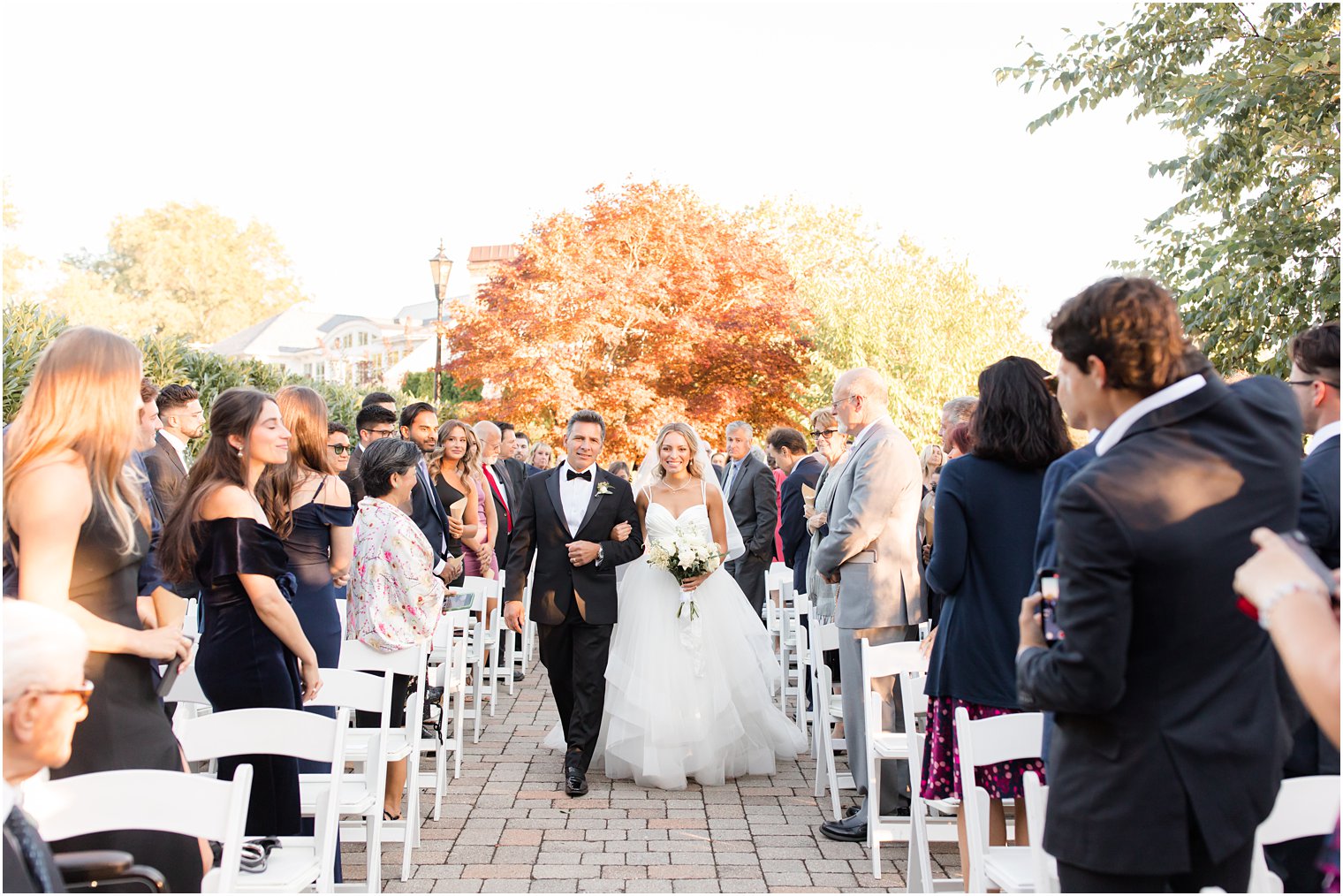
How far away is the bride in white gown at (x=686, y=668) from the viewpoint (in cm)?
688

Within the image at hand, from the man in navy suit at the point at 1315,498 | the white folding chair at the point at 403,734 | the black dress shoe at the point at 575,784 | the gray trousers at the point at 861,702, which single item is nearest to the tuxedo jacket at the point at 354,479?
the white folding chair at the point at 403,734

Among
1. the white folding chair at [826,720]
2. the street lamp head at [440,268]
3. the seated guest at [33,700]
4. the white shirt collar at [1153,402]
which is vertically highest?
the street lamp head at [440,268]

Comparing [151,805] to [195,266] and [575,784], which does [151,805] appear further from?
[195,266]

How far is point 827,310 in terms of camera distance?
30.6 metres

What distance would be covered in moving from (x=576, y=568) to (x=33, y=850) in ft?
15.8

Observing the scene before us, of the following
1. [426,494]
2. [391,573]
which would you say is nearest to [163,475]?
[426,494]

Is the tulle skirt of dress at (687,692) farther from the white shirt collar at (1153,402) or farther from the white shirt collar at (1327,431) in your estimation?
the white shirt collar at (1153,402)

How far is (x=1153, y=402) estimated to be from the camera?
228 cm

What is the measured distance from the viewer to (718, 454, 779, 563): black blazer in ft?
35.9

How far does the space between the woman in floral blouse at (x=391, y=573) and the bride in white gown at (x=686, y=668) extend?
159 centimetres

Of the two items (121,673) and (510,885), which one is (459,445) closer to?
(510,885)

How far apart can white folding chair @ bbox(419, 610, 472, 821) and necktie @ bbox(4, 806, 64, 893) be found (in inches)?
152

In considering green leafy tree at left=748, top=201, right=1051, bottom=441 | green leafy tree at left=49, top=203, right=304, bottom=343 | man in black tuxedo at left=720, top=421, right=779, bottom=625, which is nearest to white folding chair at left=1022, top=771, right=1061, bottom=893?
man in black tuxedo at left=720, top=421, right=779, bottom=625

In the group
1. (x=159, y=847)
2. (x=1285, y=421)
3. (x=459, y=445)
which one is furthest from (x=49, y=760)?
(x=459, y=445)
